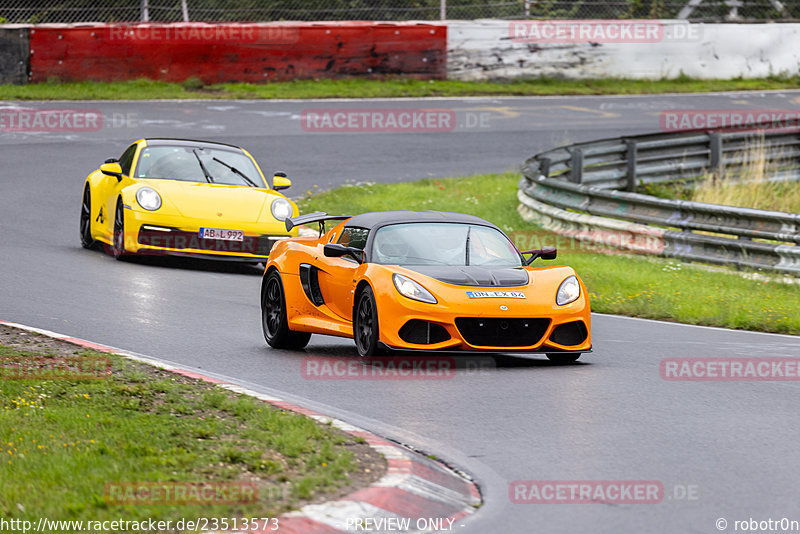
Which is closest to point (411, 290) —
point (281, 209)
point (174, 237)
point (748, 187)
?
point (174, 237)

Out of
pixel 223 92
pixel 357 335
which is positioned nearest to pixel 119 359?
pixel 357 335

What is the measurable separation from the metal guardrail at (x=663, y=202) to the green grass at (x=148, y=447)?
8.66 metres

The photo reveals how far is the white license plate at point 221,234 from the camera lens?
48.8 feet

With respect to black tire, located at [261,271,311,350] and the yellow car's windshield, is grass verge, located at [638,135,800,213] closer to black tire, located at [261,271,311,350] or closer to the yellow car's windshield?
the yellow car's windshield

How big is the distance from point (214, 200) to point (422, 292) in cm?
649

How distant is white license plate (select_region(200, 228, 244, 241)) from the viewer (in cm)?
1487

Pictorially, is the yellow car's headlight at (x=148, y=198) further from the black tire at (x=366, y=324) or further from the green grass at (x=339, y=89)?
the green grass at (x=339, y=89)

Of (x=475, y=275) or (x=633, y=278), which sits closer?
(x=475, y=275)

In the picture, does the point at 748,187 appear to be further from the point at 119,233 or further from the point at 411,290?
the point at 411,290

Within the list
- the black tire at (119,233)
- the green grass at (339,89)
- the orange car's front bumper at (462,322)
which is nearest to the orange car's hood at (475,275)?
the orange car's front bumper at (462,322)

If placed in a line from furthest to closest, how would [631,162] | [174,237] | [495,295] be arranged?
[631,162]
[174,237]
[495,295]

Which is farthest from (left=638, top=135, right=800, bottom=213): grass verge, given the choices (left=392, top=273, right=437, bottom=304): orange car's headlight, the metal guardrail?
(left=392, top=273, right=437, bottom=304): orange car's headlight

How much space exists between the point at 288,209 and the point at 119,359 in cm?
675

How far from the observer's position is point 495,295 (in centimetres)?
923
